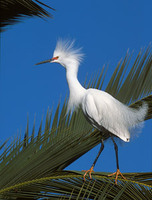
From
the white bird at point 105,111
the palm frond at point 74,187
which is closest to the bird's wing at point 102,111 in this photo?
the white bird at point 105,111

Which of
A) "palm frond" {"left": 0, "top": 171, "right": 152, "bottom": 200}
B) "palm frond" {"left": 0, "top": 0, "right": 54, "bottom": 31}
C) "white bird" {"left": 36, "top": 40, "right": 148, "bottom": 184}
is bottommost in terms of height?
"palm frond" {"left": 0, "top": 171, "right": 152, "bottom": 200}

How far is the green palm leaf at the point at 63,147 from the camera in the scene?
252 centimetres

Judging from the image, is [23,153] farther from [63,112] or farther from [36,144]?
[63,112]

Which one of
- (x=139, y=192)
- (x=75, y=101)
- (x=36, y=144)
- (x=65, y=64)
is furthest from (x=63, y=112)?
(x=139, y=192)

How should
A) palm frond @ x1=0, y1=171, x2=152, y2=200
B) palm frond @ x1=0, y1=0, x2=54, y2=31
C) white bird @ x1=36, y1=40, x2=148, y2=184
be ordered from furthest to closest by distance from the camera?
palm frond @ x1=0, y1=0, x2=54, y2=31 → white bird @ x1=36, y1=40, x2=148, y2=184 → palm frond @ x1=0, y1=171, x2=152, y2=200

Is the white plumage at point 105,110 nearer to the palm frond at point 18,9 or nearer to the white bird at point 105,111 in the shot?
the white bird at point 105,111

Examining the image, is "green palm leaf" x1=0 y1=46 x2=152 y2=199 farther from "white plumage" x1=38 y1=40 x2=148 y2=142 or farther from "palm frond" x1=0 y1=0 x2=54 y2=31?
"palm frond" x1=0 y1=0 x2=54 y2=31

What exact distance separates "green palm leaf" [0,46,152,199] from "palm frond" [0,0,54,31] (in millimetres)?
1312

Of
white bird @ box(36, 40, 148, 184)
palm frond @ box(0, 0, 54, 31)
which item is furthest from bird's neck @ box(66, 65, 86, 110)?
palm frond @ box(0, 0, 54, 31)

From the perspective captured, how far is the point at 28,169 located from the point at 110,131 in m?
1.03

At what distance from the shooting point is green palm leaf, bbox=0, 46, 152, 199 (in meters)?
2.52

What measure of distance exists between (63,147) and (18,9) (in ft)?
7.21

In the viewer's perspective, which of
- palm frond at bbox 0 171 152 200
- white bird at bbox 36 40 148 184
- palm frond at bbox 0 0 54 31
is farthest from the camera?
palm frond at bbox 0 0 54 31

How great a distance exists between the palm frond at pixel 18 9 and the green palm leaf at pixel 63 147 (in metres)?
1.31
